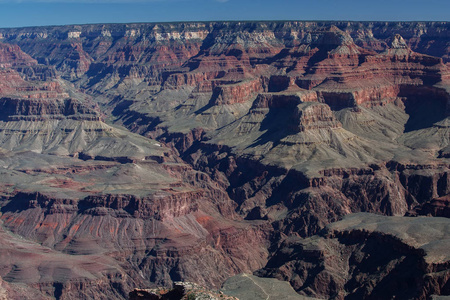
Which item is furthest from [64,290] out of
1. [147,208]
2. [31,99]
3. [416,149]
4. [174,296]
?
[31,99]

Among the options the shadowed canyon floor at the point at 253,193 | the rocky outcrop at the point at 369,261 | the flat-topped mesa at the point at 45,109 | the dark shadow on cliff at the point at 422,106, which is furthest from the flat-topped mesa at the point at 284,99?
the rocky outcrop at the point at 369,261

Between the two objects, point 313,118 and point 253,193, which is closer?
point 253,193

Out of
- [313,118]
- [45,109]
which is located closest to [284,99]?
[313,118]

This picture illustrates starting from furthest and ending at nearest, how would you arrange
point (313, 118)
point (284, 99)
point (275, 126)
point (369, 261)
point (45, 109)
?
point (45, 109) < point (284, 99) < point (275, 126) < point (313, 118) < point (369, 261)

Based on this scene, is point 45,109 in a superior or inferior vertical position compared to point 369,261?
superior

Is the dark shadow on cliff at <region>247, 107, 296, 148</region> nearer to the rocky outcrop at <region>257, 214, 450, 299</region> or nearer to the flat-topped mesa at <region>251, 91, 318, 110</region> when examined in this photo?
the flat-topped mesa at <region>251, 91, 318, 110</region>

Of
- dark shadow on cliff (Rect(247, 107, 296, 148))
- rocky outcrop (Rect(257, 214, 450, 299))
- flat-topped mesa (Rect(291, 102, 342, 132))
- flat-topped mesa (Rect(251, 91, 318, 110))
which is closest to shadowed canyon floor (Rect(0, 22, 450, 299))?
rocky outcrop (Rect(257, 214, 450, 299))

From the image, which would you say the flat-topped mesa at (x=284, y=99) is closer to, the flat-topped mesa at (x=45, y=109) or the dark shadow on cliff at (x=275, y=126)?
the dark shadow on cliff at (x=275, y=126)

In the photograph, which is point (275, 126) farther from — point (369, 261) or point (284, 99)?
point (369, 261)
